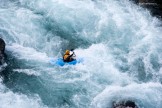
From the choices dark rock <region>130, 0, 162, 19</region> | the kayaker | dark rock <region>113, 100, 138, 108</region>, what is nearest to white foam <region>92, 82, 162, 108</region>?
dark rock <region>113, 100, 138, 108</region>

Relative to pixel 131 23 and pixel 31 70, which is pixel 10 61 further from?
pixel 131 23

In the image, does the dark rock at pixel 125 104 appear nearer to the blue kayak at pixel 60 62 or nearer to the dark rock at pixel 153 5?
the blue kayak at pixel 60 62

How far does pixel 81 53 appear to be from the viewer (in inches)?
520

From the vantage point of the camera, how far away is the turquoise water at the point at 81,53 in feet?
36.0

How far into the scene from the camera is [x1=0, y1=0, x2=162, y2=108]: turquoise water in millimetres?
10984

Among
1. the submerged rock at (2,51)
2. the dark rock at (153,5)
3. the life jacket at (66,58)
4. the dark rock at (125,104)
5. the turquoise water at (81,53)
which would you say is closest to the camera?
the dark rock at (125,104)

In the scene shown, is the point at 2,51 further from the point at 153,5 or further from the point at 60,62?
the point at 153,5

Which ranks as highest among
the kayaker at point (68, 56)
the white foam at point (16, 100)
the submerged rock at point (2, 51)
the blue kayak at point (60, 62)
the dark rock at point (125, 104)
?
the dark rock at point (125, 104)

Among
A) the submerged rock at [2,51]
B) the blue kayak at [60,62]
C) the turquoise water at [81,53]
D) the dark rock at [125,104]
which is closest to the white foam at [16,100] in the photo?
the turquoise water at [81,53]

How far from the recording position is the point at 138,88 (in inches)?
448

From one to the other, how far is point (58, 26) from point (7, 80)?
167 inches

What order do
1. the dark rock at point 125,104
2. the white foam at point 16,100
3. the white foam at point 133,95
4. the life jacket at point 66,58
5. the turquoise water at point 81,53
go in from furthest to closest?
1. the life jacket at point 66,58
2. the turquoise water at point 81,53
3. the white foam at point 133,95
4. the white foam at point 16,100
5. the dark rock at point 125,104

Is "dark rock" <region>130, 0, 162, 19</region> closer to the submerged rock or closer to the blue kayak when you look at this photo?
the blue kayak

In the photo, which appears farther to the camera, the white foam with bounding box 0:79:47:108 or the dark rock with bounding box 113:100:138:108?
the white foam with bounding box 0:79:47:108
